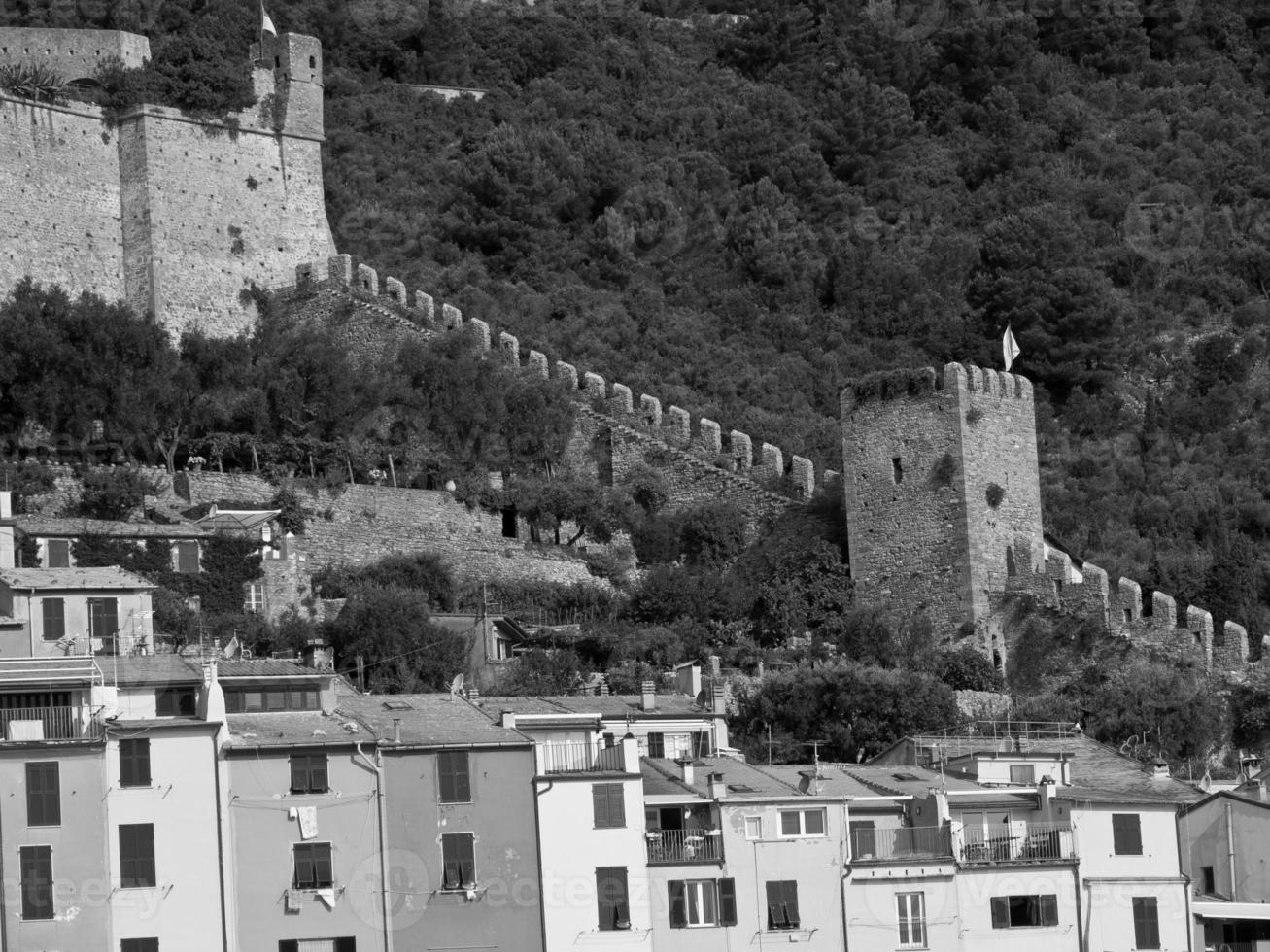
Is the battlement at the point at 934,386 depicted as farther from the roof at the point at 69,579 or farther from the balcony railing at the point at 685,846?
the balcony railing at the point at 685,846

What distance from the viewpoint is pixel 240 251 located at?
70.6m

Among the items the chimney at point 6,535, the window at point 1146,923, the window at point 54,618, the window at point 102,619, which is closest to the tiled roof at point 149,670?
the window at point 54,618

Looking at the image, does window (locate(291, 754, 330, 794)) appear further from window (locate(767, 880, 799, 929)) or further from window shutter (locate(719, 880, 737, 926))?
window (locate(767, 880, 799, 929))

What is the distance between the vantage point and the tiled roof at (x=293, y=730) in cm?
3838

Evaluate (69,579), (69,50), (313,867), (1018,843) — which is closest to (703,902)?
(1018,843)

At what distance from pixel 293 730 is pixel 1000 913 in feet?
30.2

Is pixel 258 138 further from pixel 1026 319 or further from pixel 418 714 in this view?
pixel 418 714

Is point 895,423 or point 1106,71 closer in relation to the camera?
point 895,423

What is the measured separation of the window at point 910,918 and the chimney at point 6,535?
15.1m

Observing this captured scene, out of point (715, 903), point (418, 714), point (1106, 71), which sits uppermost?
point (1106, 71)

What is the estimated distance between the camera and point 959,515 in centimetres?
5725

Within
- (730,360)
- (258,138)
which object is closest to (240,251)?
(258,138)

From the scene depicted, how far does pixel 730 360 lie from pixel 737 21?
31.3m

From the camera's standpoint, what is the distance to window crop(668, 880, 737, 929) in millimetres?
39062
